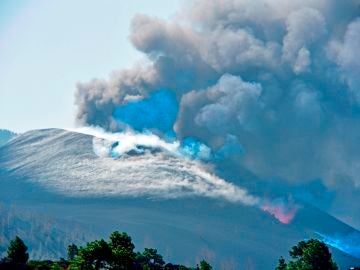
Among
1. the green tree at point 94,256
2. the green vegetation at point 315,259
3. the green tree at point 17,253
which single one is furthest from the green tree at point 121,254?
the green vegetation at point 315,259

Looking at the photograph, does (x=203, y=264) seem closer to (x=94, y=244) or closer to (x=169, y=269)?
(x=169, y=269)

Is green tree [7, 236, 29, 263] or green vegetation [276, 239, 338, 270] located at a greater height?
green vegetation [276, 239, 338, 270]

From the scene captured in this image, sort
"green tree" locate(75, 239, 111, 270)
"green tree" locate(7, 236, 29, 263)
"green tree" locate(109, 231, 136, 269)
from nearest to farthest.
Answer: "green tree" locate(75, 239, 111, 270) → "green tree" locate(109, 231, 136, 269) → "green tree" locate(7, 236, 29, 263)

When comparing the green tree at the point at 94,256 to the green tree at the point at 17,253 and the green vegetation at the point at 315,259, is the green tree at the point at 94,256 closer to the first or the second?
the green tree at the point at 17,253

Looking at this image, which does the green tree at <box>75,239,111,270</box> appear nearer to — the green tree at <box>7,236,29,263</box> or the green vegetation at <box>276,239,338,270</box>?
the green tree at <box>7,236,29,263</box>

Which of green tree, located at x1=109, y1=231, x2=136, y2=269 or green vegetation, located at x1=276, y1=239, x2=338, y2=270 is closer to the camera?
green tree, located at x1=109, y1=231, x2=136, y2=269

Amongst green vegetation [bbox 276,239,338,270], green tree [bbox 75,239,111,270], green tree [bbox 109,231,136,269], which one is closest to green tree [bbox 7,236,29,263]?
green tree [bbox 109,231,136,269]

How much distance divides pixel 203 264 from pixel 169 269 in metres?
17.6

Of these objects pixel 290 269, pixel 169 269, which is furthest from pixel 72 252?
pixel 290 269

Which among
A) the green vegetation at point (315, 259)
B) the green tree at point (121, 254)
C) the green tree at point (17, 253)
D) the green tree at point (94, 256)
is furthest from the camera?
the green vegetation at point (315, 259)

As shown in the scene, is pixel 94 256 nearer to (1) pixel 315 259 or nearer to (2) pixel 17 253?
(2) pixel 17 253

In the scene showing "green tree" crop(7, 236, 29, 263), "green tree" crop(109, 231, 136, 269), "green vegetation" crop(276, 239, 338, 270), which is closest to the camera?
"green tree" crop(109, 231, 136, 269)

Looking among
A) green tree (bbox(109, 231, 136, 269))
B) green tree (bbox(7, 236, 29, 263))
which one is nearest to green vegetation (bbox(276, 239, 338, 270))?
green tree (bbox(109, 231, 136, 269))

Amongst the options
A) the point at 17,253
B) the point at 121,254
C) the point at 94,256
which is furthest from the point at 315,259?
the point at 17,253
